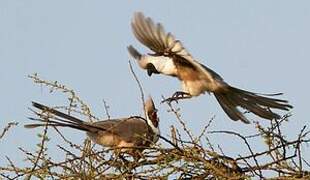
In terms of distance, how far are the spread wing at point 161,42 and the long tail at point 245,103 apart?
244 mm

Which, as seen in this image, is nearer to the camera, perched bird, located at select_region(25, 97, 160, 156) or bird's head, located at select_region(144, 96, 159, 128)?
perched bird, located at select_region(25, 97, 160, 156)

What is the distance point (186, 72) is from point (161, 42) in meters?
0.31

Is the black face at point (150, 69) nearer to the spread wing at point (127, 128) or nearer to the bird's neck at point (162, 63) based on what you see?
the bird's neck at point (162, 63)

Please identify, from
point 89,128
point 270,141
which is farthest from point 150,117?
point 270,141

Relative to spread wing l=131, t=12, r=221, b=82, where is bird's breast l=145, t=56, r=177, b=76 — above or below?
above

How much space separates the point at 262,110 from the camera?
3607 mm

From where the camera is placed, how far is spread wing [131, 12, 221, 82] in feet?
Result: 10.9

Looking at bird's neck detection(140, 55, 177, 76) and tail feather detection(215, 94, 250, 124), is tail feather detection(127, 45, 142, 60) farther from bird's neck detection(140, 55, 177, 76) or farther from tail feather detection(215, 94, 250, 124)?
tail feather detection(215, 94, 250, 124)

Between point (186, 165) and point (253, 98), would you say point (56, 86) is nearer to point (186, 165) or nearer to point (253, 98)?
point (186, 165)

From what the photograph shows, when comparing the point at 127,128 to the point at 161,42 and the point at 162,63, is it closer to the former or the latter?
the point at 162,63

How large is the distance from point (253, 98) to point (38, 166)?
1187mm

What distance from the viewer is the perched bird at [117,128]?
3.20 m

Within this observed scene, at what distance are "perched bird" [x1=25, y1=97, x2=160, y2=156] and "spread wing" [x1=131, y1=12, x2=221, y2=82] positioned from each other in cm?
27

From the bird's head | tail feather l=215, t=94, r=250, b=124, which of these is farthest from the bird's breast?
tail feather l=215, t=94, r=250, b=124
